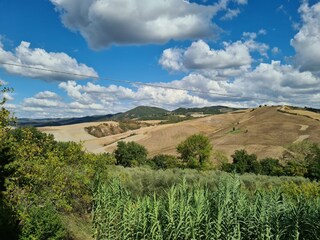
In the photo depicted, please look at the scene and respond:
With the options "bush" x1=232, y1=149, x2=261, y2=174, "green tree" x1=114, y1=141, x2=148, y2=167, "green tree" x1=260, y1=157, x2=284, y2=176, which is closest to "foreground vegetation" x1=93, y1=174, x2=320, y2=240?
"green tree" x1=260, y1=157, x2=284, y2=176

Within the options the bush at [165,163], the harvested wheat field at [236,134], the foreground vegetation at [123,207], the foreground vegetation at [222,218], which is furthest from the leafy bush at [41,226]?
the harvested wheat field at [236,134]

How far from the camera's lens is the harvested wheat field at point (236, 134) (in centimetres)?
7856

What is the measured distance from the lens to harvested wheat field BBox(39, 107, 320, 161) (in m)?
78.6

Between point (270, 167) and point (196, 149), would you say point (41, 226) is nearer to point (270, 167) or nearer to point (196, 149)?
point (270, 167)

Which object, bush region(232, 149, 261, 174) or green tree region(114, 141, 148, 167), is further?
green tree region(114, 141, 148, 167)

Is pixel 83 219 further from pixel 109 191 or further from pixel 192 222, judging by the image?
pixel 192 222

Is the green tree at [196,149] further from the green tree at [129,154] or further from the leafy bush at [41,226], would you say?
the leafy bush at [41,226]

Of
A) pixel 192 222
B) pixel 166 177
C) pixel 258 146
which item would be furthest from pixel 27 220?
pixel 258 146

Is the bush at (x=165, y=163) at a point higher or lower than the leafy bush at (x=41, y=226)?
lower

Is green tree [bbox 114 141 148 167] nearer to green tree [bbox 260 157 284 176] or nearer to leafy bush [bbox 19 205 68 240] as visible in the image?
green tree [bbox 260 157 284 176]

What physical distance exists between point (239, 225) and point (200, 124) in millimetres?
104639

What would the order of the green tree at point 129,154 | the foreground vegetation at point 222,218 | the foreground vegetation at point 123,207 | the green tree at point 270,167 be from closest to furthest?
the foreground vegetation at point 222,218
the foreground vegetation at point 123,207
the green tree at point 270,167
the green tree at point 129,154

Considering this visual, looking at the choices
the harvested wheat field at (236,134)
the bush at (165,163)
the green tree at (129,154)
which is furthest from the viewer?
the harvested wheat field at (236,134)

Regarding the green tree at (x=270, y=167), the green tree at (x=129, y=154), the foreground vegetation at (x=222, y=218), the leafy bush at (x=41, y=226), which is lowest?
the green tree at (x=270, y=167)
